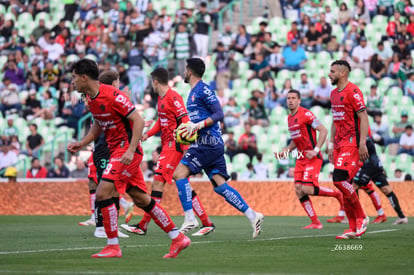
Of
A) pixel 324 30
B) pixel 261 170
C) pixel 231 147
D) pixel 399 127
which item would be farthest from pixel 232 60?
pixel 399 127

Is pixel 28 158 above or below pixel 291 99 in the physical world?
below

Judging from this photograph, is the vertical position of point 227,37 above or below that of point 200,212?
above

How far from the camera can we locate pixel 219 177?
40.8 feet

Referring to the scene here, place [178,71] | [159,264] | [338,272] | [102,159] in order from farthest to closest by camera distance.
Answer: [178,71], [102,159], [159,264], [338,272]

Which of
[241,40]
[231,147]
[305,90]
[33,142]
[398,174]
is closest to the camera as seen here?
[398,174]

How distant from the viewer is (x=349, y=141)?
40.3 feet

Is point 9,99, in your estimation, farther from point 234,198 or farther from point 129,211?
point 234,198

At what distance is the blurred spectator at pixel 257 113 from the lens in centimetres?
2462

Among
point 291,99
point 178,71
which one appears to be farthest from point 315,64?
point 291,99

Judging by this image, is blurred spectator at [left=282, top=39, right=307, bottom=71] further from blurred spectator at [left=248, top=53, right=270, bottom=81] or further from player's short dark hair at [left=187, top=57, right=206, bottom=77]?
player's short dark hair at [left=187, top=57, right=206, bottom=77]

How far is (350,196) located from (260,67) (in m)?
14.4

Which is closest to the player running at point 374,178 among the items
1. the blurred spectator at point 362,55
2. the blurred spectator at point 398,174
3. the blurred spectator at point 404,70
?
the blurred spectator at point 398,174

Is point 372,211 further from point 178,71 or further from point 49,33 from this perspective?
point 49,33

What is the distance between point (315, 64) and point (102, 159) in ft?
45.3
